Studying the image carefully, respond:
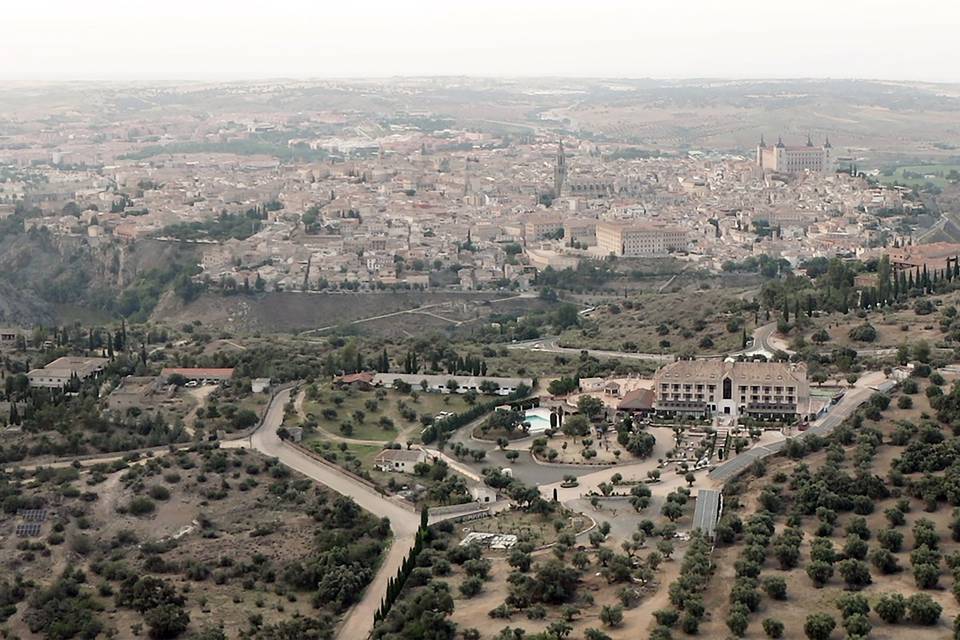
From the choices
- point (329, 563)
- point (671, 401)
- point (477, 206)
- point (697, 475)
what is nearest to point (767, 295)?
point (671, 401)

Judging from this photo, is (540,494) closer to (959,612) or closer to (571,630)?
(571,630)

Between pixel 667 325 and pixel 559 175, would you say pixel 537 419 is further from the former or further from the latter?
pixel 559 175

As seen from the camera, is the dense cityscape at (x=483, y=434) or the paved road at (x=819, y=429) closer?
the dense cityscape at (x=483, y=434)

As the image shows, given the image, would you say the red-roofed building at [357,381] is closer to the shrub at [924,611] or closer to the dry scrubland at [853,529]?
the dry scrubland at [853,529]

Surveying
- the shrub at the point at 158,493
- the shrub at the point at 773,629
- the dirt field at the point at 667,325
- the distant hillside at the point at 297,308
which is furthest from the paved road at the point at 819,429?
the distant hillside at the point at 297,308

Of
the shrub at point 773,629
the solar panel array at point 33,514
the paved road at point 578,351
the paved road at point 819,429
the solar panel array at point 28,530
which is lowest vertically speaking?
the paved road at point 578,351

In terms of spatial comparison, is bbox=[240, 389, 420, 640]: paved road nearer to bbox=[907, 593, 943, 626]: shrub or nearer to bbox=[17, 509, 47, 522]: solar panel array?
bbox=[17, 509, 47, 522]: solar panel array
